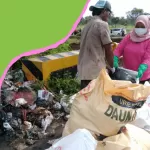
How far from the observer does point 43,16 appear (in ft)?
3.97

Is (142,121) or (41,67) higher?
(41,67)

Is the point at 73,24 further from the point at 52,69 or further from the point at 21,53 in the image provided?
the point at 52,69

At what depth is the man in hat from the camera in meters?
3.25

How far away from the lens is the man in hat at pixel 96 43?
3.25 m

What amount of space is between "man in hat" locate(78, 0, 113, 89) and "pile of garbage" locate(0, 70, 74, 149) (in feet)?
2.36

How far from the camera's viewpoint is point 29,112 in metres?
3.69

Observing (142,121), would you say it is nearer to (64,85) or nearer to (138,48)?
(138,48)

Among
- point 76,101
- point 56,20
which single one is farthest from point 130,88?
point 56,20

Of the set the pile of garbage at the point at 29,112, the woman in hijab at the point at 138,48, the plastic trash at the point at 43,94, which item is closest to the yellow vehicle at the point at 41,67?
the pile of garbage at the point at 29,112

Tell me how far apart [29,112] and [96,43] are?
1.14 m

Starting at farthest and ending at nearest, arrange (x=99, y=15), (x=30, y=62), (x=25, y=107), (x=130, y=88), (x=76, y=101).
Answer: (x=30, y=62), (x=25, y=107), (x=99, y=15), (x=76, y=101), (x=130, y=88)

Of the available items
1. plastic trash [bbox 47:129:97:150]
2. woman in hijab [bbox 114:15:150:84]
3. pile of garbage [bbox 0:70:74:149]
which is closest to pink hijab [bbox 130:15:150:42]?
woman in hijab [bbox 114:15:150:84]

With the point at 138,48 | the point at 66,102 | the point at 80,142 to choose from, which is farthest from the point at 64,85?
the point at 80,142

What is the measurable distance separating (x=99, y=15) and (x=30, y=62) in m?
1.79
